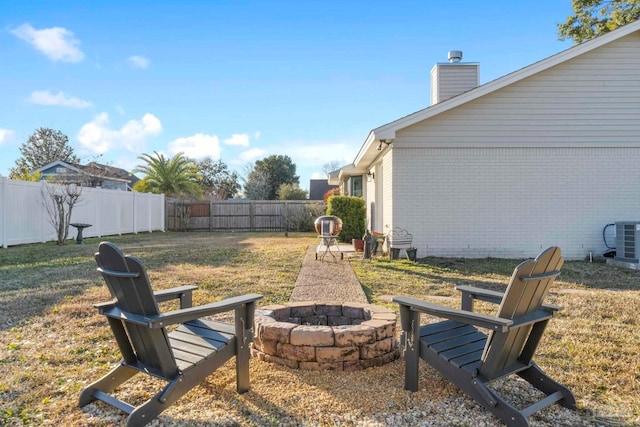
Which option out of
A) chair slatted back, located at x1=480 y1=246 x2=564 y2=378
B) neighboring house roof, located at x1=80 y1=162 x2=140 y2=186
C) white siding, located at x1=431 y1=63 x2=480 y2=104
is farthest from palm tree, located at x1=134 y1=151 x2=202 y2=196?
chair slatted back, located at x1=480 y1=246 x2=564 y2=378

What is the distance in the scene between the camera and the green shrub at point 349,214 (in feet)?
44.7

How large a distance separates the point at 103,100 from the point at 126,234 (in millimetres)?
5790

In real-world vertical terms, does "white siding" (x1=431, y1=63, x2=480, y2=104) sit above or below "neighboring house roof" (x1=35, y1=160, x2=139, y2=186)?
above

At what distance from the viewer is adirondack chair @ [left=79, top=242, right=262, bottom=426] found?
7.36 ft

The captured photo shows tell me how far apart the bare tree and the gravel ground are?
11358mm

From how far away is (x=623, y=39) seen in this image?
915 centimetres

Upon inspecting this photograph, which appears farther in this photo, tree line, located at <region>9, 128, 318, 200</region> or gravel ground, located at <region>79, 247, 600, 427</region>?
tree line, located at <region>9, 128, 318, 200</region>

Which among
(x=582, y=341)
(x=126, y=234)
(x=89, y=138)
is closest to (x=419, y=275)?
(x=582, y=341)

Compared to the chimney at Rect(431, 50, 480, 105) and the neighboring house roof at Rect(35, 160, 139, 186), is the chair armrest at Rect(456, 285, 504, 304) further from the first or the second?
the neighboring house roof at Rect(35, 160, 139, 186)

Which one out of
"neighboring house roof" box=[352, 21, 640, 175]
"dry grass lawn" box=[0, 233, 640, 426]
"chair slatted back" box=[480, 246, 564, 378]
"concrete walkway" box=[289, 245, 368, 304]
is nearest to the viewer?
"chair slatted back" box=[480, 246, 564, 378]

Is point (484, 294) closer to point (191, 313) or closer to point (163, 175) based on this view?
point (191, 313)

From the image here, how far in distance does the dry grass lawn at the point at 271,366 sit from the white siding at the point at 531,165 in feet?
5.71

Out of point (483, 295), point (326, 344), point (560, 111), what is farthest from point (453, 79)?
point (326, 344)

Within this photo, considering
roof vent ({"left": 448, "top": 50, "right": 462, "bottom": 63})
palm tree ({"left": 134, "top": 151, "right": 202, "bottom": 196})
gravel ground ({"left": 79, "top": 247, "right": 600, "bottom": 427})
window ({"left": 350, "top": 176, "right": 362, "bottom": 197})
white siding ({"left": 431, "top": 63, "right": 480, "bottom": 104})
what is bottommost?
gravel ground ({"left": 79, "top": 247, "right": 600, "bottom": 427})
